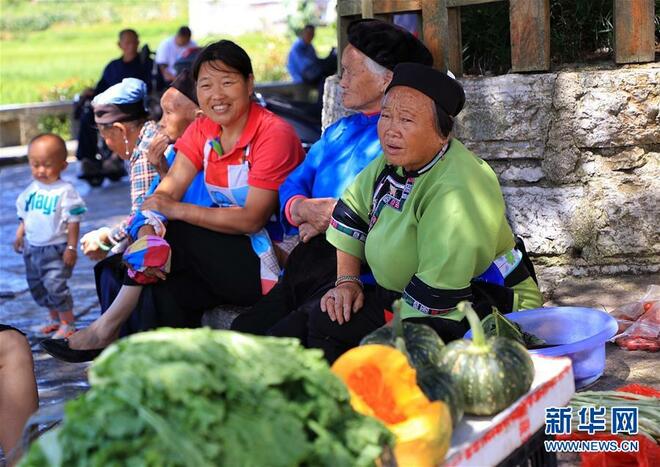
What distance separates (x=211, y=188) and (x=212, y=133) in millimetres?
245

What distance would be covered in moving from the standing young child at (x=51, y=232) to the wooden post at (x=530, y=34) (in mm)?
A: 2668

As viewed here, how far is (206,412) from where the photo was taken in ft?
5.89

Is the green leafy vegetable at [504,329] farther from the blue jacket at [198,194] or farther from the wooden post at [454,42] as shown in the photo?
the wooden post at [454,42]

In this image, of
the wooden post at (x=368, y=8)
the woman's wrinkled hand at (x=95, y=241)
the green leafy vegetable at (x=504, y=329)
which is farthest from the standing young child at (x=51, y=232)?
the green leafy vegetable at (x=504, y=329)

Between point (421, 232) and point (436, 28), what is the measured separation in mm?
1927

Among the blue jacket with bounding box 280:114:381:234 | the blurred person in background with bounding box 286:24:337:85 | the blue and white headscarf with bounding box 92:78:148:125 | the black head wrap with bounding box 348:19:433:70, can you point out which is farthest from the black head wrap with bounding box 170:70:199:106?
the blurred person in background with bounding box 286:24:337:85

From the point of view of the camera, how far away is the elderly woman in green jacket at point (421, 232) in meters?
3.20

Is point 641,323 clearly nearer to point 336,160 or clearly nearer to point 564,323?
point 564,323

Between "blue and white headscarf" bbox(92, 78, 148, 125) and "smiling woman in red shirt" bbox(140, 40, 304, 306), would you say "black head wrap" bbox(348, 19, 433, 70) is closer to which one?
"smiling woman in red shirt" bbox(140, 40, 304, 306)

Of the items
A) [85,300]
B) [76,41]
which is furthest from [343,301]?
[76,41]

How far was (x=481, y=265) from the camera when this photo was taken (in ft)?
10.9

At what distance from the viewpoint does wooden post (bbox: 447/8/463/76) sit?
4.94m

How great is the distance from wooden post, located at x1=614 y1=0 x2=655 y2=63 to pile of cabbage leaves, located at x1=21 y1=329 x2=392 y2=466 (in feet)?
10.1

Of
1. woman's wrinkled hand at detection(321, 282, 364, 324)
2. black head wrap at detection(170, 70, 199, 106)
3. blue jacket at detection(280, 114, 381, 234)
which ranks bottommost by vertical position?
woman's wrinkled hand at detection(321, 282, 364, 324)
